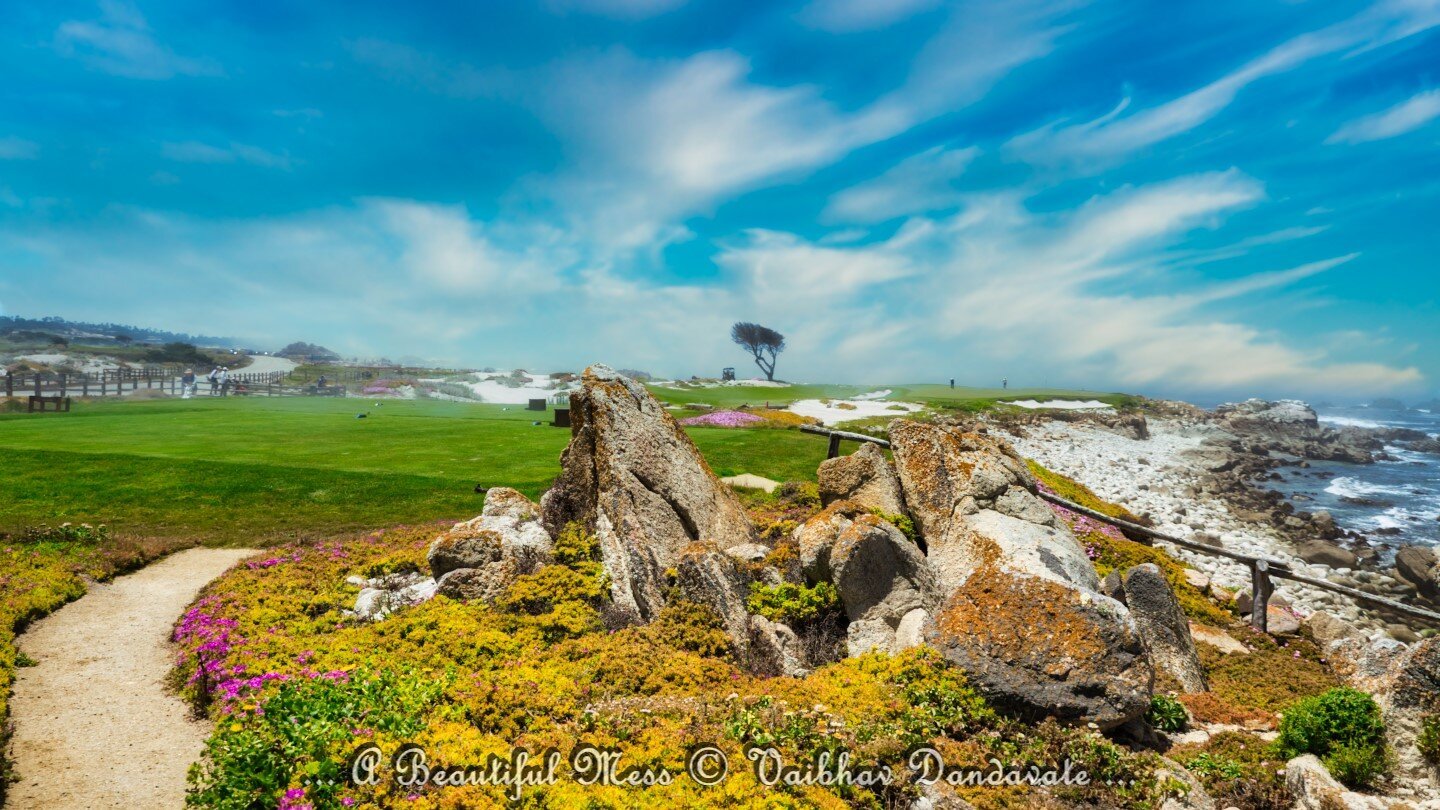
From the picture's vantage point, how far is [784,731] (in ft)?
23.9

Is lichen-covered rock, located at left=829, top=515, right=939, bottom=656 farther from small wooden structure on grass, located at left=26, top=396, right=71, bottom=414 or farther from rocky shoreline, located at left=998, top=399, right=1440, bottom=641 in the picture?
small wooden structure on grass, located at left=26, top=396, right=71, bottom=414

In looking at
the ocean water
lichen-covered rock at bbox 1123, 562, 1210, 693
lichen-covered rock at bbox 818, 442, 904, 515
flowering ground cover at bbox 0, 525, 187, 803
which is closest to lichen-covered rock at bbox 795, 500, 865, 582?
lichen-covered rock at bbox 818, 442, 904, 515

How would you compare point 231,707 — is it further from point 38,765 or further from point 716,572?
point 716,572

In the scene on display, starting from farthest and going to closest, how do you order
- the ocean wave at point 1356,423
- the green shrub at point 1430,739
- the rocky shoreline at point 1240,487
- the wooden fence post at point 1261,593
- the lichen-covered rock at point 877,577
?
the ocean wave at point 1356,423 → the rocky shoreline at point 1240,487 → the wooden fence post at point 1261,593 → the lichen-covered rock at point 877,577 → the green shrub at point 1430,739

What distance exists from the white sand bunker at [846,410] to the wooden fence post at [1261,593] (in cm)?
3989

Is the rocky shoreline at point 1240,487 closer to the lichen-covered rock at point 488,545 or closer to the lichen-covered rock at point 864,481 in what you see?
the lichen-covered rock at point 864,481

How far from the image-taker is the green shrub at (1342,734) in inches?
279

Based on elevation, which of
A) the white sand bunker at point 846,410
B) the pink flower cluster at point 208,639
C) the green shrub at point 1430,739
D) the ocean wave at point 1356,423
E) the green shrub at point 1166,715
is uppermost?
the ocean wave at point 1356,423

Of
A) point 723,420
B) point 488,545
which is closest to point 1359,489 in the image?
point 723,420

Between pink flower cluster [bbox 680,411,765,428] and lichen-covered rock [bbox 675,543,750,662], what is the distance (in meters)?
33.5

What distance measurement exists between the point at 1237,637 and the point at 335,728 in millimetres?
17855

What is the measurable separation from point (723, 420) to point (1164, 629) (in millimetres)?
38078

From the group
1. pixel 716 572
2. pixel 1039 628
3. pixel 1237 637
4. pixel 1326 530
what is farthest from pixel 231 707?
pixel 1326 530

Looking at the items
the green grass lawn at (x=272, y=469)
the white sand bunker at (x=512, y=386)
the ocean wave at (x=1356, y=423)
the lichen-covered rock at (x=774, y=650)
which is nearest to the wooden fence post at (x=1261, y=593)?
the lichen-covered rock at (x=774, y=650)
